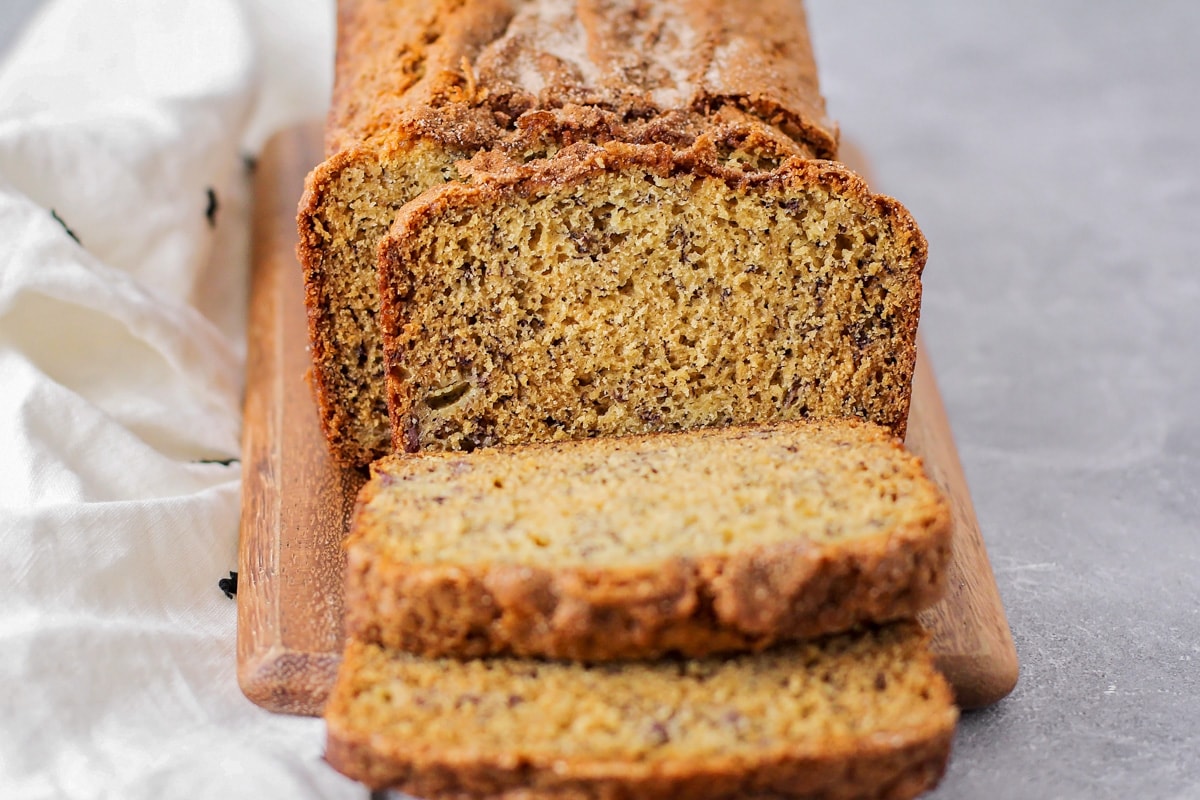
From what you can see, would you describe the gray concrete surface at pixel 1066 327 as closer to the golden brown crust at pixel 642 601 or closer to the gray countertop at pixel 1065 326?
the gray countertop at pixel 1065 326

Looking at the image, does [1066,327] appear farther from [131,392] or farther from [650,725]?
[131,392]

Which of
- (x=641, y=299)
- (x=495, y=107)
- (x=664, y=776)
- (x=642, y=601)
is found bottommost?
(x=664, y=776)

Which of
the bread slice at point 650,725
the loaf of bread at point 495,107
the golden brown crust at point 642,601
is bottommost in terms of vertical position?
the bread slice at point 650,725

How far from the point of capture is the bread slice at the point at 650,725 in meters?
2.51

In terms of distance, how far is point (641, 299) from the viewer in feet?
10.8

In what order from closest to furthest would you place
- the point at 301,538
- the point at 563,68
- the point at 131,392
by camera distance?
the point at 301,538 → the point at 563,68 → the point at 131,392

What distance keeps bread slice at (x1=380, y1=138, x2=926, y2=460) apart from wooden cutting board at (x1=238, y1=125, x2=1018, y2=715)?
1.17 ft

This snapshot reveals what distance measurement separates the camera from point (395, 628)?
2717mm

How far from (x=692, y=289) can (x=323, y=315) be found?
0.93 meters

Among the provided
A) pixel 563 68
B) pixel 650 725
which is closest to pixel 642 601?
pixel 650 725

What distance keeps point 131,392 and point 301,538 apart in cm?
81

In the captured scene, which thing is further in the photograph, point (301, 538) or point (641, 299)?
point (301, 538)

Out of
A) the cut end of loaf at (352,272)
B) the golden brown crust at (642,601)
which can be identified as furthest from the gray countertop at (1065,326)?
the cut end of loaf at (352,272)

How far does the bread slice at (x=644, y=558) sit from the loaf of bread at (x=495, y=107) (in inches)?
25.2
